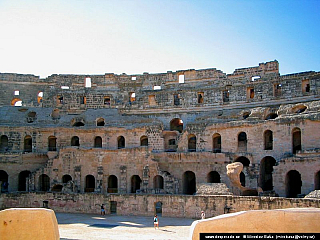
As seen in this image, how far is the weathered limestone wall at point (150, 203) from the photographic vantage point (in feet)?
61.9

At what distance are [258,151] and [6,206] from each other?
1886 cm

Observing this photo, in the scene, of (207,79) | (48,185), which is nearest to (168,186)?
(48,185)

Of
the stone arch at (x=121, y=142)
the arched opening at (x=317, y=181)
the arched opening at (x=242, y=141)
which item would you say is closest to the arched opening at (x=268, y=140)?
the arched opening at (x=242, y=141)

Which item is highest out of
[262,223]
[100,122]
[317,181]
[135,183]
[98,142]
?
[100,122]

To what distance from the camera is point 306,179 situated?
21.2 metres

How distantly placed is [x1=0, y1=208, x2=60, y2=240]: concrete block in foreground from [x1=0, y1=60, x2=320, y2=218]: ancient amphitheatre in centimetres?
1228

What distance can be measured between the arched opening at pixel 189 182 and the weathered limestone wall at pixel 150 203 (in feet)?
19.3

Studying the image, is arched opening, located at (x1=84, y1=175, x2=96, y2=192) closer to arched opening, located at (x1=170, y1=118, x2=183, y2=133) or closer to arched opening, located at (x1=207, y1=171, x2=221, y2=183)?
arched opening, located at (x1=170, y1=118, x2=183, y2=133)

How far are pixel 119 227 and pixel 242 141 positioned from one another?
13008 mm

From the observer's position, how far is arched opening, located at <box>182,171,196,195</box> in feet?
90.1

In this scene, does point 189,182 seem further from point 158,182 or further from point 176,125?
point 176,125

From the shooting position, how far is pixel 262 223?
880 centimetres

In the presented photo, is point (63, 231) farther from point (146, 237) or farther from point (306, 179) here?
point (306, 179)

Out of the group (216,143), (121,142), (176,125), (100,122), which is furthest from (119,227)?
(176,125)
